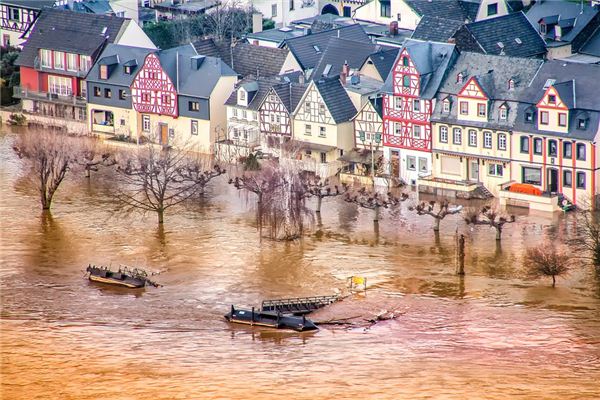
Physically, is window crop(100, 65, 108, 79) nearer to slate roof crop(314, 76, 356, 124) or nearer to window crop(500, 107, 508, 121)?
slate roof crop(314, 76, 356, 124)

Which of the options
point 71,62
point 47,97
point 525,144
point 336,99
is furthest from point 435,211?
point 47,97

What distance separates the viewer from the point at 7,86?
135875 millimetres

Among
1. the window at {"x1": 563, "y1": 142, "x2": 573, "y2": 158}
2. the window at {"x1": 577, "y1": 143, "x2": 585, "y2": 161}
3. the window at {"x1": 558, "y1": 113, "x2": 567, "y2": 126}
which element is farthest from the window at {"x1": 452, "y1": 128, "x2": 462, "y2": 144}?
the window at {"x1": 577, "y1": 143, "x2": 585, "y2": 161}

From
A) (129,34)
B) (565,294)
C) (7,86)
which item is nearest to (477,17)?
(129,34)

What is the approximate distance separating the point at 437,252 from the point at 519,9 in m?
45.1

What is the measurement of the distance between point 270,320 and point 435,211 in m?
20.9

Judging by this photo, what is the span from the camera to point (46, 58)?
433 ft

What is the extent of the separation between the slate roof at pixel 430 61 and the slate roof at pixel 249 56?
15.0 m

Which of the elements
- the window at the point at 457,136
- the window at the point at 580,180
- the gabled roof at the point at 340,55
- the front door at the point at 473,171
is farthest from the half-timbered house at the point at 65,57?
the window at the point at 580,180

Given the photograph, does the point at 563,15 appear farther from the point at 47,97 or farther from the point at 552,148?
the point at 47,97

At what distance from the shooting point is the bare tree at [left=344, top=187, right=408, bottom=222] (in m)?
104

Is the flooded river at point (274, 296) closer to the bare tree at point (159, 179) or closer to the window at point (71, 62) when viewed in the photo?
the bare tree at point (159, 179)

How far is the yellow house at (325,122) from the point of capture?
11512 cm

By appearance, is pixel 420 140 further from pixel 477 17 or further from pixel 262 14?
pixel 262 14
